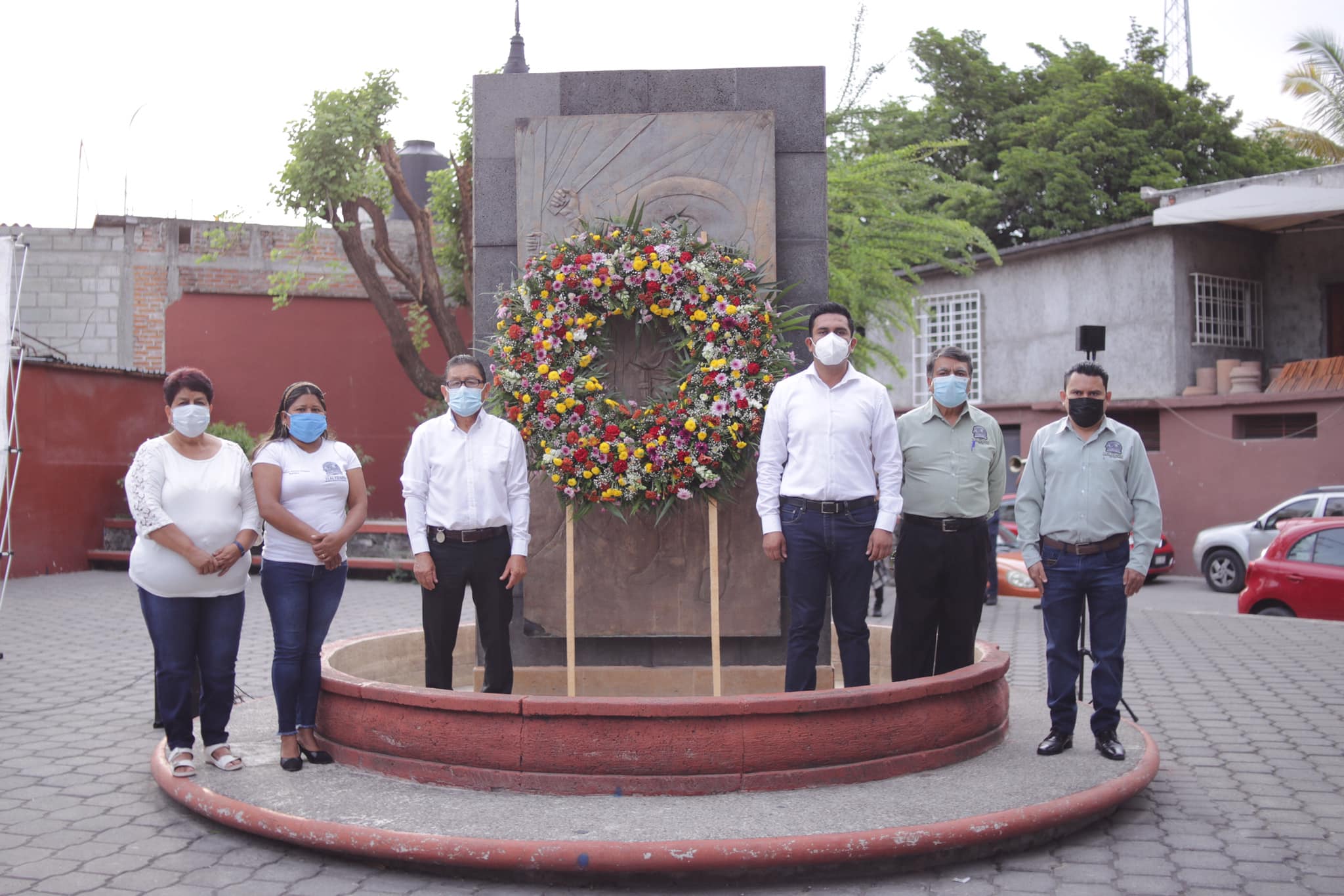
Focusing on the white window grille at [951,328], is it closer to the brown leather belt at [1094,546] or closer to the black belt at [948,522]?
the black belt at [948,522]

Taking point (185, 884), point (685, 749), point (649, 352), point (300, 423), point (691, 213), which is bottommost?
point (185, 884)

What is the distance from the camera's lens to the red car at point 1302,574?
39.9ft

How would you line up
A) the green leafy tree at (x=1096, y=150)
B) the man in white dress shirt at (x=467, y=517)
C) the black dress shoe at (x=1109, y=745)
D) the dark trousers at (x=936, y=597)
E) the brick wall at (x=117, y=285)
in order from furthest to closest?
the green leafy tree at (x=1096, y=150) → the brick wall at (x=117, y=285) → the dark trousers at (x=936, y=597) → the man in white dress shirt at (x=467, y=517) → the black dress shoe at (x=1109, y=745)

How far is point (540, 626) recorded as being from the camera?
6.83 m

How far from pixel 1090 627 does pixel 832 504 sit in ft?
4.36

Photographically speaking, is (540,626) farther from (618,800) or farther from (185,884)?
(185,884)

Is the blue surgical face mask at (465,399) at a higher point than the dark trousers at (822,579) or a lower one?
higher

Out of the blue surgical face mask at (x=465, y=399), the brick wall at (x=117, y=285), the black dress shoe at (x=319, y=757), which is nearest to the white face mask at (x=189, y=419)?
the blue surgical face mask at (x=465, y=399)

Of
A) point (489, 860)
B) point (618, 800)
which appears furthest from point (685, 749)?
point (489, 860)

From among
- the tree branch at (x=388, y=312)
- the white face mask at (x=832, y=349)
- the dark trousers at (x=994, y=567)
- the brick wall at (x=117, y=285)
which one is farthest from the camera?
the brick wall at (x=117, y=285)

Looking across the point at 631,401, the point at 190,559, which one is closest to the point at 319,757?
the point at 190,559

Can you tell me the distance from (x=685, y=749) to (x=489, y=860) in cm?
96

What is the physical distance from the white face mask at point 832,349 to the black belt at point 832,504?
0.64m

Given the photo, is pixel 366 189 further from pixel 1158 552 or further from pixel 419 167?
pixel 1158 552
